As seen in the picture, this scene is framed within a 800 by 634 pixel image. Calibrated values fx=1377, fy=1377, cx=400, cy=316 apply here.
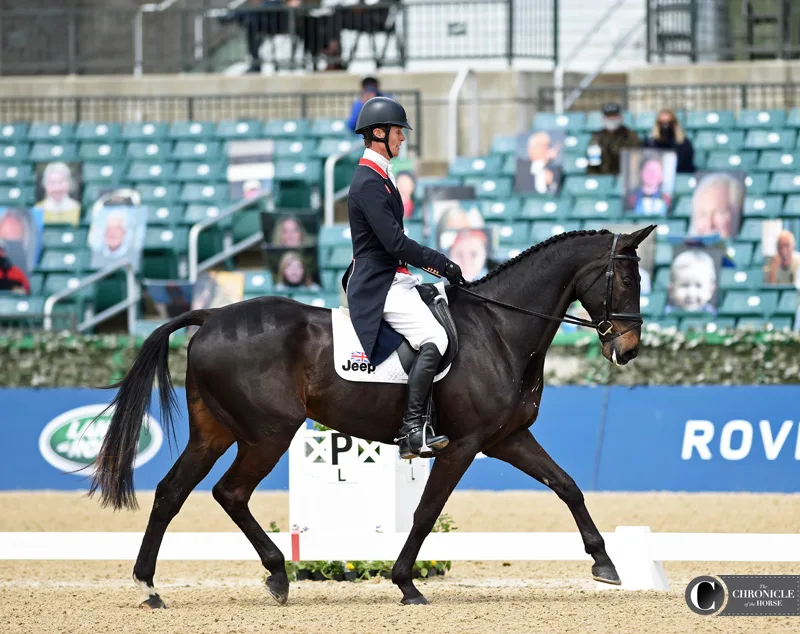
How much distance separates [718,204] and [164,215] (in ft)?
20.3

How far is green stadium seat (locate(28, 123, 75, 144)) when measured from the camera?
56.9 feet

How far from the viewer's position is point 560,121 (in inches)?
626

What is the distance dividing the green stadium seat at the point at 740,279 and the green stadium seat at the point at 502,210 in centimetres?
237

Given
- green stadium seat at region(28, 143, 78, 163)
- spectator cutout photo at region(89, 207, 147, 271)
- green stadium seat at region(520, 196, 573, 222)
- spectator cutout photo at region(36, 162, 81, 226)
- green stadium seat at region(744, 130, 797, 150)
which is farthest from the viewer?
green stadium seat at region(28, 143, 78, 163)

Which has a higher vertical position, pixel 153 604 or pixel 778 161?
pixel 778 161

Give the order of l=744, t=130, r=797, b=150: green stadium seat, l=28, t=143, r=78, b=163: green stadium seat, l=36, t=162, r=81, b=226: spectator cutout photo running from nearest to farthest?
l=744, t=130, r=797, b=150: green stadium seat < l=36, t=162, r=81, b=226: spectator cutout photo < l=28, t=143, r=78, b=163: green stadium seat

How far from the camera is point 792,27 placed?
17.7 metres

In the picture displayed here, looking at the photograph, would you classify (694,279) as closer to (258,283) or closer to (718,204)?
(718,204)

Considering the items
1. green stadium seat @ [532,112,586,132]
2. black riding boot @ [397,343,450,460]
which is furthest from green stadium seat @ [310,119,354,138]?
black riding boot @ [397,343,450,460]

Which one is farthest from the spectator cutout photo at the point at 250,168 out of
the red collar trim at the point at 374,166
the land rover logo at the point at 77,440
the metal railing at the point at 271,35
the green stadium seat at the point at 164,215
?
the red collar trim at the point at 374,166

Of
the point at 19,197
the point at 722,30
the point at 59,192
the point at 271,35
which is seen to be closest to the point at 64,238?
the point at 59,192

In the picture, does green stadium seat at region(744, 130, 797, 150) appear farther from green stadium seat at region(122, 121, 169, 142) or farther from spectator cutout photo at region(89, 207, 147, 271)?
Result: green stadium seat at region(122, 121, 169, 142)

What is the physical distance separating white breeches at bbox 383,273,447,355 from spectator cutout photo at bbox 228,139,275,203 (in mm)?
9294

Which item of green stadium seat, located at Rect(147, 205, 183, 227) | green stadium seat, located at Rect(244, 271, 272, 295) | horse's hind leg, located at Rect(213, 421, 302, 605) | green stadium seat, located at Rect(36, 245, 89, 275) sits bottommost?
horse's hind leg, located at Rect(213, 421, 302, 605)
